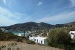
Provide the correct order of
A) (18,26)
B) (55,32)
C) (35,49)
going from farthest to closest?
(18,26), (55,32), (35,49)

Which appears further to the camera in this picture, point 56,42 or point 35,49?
point 56,42

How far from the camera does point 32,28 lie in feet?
375

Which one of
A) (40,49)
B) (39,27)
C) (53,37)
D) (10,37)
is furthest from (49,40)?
(39,27)

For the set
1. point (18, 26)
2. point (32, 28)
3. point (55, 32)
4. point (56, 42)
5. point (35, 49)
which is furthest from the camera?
point (32, 28)

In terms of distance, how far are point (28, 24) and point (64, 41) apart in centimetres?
8498

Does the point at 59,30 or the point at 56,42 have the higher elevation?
the point at 59,30

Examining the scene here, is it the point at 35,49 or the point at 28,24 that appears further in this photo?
the point at 28,24

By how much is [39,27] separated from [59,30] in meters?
91.0

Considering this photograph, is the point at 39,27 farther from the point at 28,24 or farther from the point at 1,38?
the point at 1,38

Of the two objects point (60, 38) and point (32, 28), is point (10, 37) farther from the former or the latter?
point (32, 28)

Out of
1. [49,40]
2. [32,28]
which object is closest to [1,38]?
[49,40]

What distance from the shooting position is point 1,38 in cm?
2430

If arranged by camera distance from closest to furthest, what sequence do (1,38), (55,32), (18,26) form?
(1,38)
(55,32)
(18,26)

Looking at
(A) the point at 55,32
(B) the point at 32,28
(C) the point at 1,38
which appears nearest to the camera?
(C) the point at 1,38
